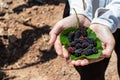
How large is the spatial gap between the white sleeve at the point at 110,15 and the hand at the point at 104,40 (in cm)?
3

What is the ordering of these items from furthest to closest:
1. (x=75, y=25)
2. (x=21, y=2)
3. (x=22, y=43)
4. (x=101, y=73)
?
(x=21, y=2) → (x=22, y=43) → (x=101, y=73) → (x=75, y=25)

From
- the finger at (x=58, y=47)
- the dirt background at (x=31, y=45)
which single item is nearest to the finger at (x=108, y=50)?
the finger at (x=58, y=47)

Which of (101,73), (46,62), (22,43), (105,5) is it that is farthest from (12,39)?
(105,5)

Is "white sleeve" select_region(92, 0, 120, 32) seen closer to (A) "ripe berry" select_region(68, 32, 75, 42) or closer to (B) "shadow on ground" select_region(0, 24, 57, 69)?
(A) "ripe berry" select_region(68, 32, 75, 42)

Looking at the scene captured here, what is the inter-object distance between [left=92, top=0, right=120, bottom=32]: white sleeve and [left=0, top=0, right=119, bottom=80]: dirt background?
43.9 inches

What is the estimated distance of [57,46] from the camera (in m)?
1.79

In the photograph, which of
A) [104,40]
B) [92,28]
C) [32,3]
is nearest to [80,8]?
[92,28]

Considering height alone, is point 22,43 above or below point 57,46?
below

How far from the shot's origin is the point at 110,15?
1804mm

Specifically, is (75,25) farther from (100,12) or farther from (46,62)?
(46,62)

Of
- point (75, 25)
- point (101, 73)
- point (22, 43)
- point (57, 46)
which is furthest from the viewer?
point (22, 43)

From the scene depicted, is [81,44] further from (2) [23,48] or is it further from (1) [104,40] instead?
(2) [23,48]

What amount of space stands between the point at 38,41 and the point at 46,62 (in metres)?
0.27

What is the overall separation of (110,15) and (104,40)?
0.13 m
